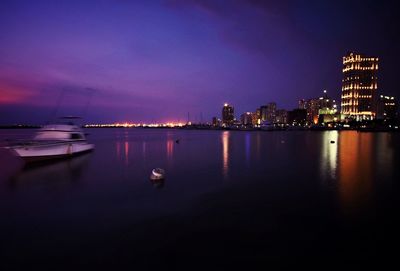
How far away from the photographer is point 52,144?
30.8 m

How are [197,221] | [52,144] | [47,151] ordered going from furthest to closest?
[52,144] → [47,151] → [197,221]

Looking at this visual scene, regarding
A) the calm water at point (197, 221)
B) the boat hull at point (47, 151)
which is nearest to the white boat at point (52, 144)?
the boat hull at point (47, 151)

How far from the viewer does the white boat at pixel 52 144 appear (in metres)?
28.1

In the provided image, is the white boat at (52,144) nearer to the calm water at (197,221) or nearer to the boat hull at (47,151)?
the boat hull at (47,151)

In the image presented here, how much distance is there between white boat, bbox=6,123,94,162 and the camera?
1106 inches

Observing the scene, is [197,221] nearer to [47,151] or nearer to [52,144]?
[47,151]

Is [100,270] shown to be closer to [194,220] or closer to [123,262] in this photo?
[123,262]

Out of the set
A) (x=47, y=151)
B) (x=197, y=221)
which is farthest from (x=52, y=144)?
(x=197, y=221)

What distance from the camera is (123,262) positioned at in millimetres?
8586

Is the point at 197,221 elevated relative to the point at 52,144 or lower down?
lower down

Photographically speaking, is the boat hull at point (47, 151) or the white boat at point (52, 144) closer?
the boat hull at point (47, 151)

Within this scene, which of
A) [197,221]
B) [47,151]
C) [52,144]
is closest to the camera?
[197,221]

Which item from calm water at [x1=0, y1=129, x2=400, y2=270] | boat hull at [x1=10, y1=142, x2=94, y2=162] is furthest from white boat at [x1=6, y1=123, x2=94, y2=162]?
calm water at [x1=0, y1=129, x2=400, y2=270]

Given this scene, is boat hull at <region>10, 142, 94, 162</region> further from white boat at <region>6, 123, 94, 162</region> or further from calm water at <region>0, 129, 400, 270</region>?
calm water at <region>0, 129, 400, 270</region>
